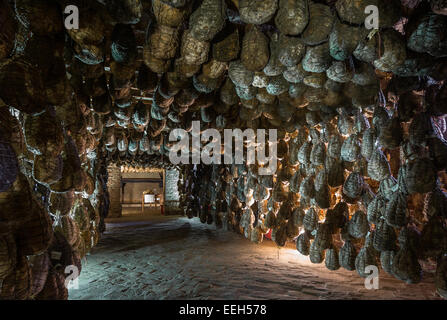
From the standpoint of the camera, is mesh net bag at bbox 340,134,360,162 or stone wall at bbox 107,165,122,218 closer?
mesh net bag at bbox 340,134,360,162

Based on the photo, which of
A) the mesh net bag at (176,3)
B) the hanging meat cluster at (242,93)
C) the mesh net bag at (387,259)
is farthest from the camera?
the mesh net bag at (387,259)

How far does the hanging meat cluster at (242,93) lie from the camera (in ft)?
4.43

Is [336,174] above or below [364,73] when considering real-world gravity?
below

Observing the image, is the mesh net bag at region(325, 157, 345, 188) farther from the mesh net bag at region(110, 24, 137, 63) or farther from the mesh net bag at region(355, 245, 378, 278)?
the mesh net bag at region(110, 24, 137, 63)

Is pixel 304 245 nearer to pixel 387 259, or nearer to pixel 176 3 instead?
pixel 387 259

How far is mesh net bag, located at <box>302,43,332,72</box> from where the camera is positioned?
197 cm

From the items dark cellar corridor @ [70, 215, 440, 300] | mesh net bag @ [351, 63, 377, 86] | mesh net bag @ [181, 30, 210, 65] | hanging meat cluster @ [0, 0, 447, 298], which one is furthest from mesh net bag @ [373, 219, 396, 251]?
mesh net bag @ [181, 30, 210, 65]

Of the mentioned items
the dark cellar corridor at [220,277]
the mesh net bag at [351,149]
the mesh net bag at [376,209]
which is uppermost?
the mesh net bag at [351,149]

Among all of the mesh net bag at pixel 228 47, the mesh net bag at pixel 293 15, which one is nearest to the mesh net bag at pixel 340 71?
the mesh net bag at pixel 293 15

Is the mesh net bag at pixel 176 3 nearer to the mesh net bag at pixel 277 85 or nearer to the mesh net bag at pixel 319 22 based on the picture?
the mesh net bag at pixel 319 22

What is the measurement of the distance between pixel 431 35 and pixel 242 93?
1561 mm

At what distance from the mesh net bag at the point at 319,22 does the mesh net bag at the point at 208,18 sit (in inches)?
23.3

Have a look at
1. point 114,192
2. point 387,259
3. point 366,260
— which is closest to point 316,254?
point 366,260

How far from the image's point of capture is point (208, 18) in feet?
5.41
